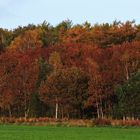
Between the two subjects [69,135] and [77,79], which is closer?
[69,135]

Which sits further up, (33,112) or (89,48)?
(89,48)

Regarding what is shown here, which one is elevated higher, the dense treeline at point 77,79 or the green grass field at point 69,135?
Result: the dense treeline at point 77,79

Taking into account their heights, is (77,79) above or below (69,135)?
above

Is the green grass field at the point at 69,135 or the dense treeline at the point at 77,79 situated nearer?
the green grass field at the point at 69,135

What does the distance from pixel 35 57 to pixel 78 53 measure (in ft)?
29.3

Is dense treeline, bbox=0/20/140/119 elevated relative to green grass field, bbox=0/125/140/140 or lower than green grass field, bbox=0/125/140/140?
elevated

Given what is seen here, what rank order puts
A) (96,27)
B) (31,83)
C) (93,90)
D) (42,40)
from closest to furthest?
1. (93,90)
2. (31,83)
3. (96,27)
4. (42,40)

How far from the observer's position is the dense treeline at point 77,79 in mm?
83375

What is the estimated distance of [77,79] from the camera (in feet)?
277

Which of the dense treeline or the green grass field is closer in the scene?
the green grass field

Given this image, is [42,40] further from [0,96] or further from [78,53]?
[0,96]

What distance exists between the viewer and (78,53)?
10025cm

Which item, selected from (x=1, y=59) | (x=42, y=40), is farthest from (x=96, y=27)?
(x=1, y=59)

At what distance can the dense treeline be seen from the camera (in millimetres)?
83375
